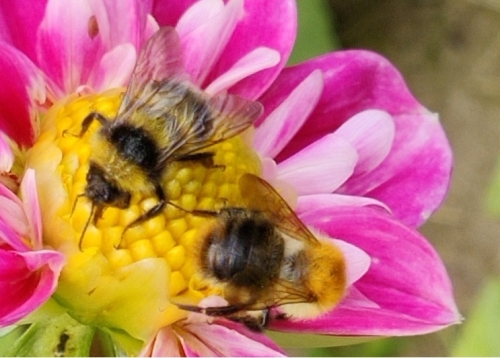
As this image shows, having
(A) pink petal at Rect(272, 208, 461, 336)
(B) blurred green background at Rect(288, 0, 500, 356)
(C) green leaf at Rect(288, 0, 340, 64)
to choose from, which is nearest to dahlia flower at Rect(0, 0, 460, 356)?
(A) pink petal at Rect(272, 208, 461, 336)

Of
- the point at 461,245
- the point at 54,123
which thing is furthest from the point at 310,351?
the point at 54,123

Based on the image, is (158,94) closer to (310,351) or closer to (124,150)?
(124,150)

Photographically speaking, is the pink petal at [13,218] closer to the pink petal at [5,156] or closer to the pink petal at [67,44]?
the pink petal at [5,156]

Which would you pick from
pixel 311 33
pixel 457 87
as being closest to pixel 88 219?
pixel 311 33

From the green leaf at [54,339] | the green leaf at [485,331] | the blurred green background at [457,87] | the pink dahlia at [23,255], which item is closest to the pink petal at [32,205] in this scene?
the pink dahlia at [23,255]

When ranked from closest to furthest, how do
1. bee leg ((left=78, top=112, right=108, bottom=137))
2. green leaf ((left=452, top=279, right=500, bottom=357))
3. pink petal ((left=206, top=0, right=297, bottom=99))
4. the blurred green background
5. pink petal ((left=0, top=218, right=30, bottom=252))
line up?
pink petal ((left=0, top=218, right=30, bottom=252)), bee leg ((left=78, top=112, right=108, bottom=137)), pink petal ((left=206, top=0, right=297, bottom=99)), green leaf ((left=452, top=279, right=500, bottom=357)), the blurred green background

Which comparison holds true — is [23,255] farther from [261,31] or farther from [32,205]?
[261,31]

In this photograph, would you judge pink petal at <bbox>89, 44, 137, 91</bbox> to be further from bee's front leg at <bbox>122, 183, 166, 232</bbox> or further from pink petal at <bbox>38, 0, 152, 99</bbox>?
bee's front leg at <bbox>122, 183, 166, 232</bbox>
